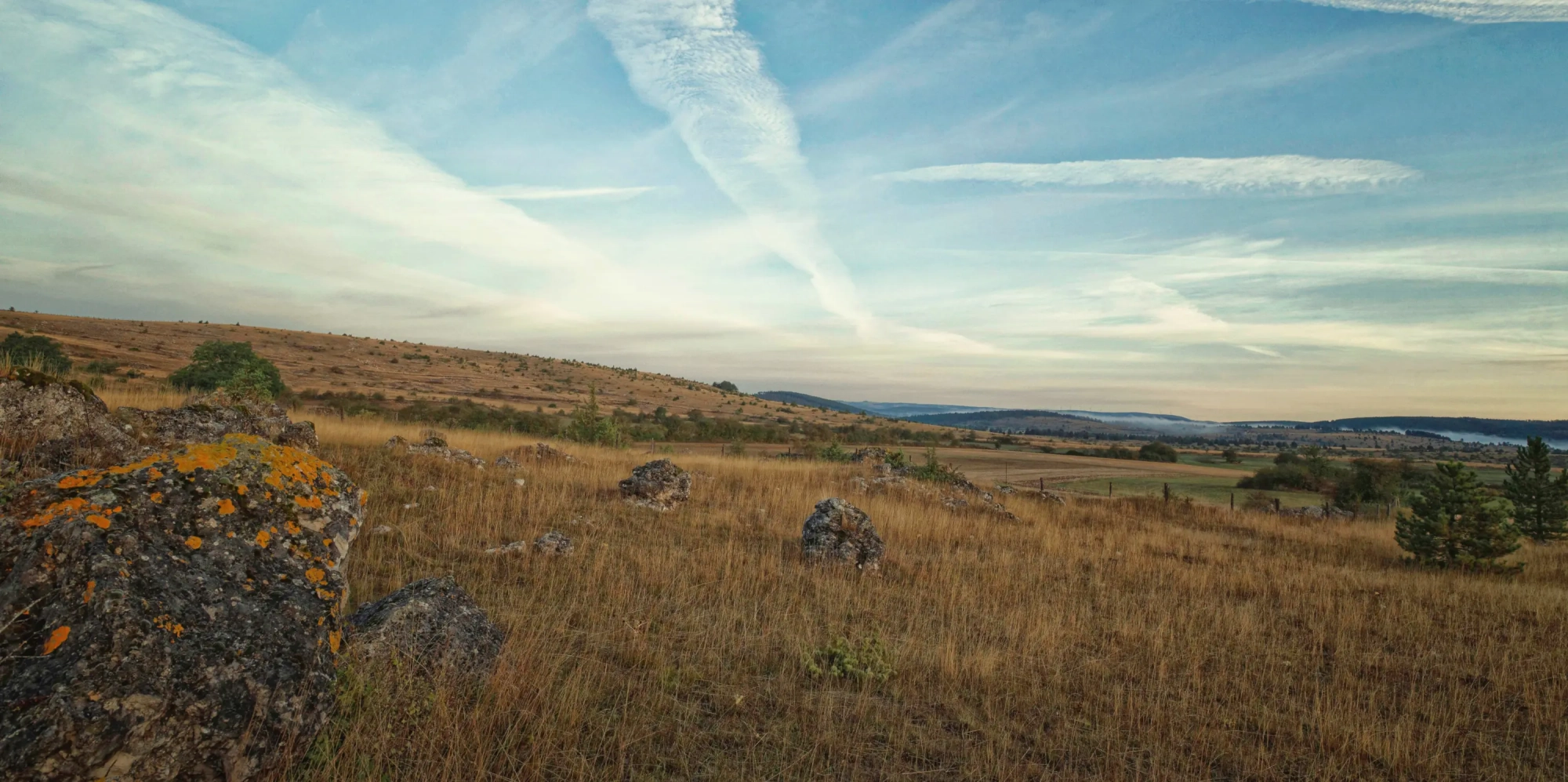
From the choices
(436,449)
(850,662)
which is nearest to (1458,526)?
(850,662)

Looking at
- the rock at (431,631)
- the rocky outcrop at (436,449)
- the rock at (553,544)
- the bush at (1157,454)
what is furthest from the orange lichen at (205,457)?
the bush at (1157,454)

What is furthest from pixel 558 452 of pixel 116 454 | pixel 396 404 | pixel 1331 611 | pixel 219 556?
pixel 396 404

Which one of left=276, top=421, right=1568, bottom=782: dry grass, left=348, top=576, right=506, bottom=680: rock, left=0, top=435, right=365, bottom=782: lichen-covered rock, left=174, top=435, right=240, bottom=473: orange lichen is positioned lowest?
left=276, top=421, right=1568, bottom=782: dry grass

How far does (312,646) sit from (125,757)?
73 centimetres

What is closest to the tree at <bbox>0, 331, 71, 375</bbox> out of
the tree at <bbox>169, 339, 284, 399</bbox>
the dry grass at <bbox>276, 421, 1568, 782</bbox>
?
the tree at <bbox>169, 339, 284, 399</bbox>

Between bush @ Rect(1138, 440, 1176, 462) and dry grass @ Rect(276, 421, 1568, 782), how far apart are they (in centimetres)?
6677

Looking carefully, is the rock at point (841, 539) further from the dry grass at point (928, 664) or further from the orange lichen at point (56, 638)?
the orange lichen at point (56, 638)

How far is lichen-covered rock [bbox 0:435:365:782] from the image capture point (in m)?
2.40

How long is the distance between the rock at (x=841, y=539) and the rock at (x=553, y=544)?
3.22 m

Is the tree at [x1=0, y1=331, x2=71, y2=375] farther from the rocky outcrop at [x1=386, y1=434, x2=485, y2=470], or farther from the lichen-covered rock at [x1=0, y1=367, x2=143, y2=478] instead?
the lichen-covered rock at [x1=0, y1=367, x2=143, y2=478]

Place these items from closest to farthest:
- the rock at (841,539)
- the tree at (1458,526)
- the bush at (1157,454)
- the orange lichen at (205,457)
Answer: the orange lichen at (205,457)
the rock at (841,539)
the tree at (1458,526)
the bush at (1157,454)

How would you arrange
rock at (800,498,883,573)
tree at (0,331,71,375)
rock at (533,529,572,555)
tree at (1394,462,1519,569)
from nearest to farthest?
1. rock at (533,529,572,555)
2. rock at (800,498,883,573)
3. tree at (1394,462,1519,569)
4. tree at (0,331,71,375)

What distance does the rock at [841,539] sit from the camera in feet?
29.3

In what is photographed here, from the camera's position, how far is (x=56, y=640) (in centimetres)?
251
